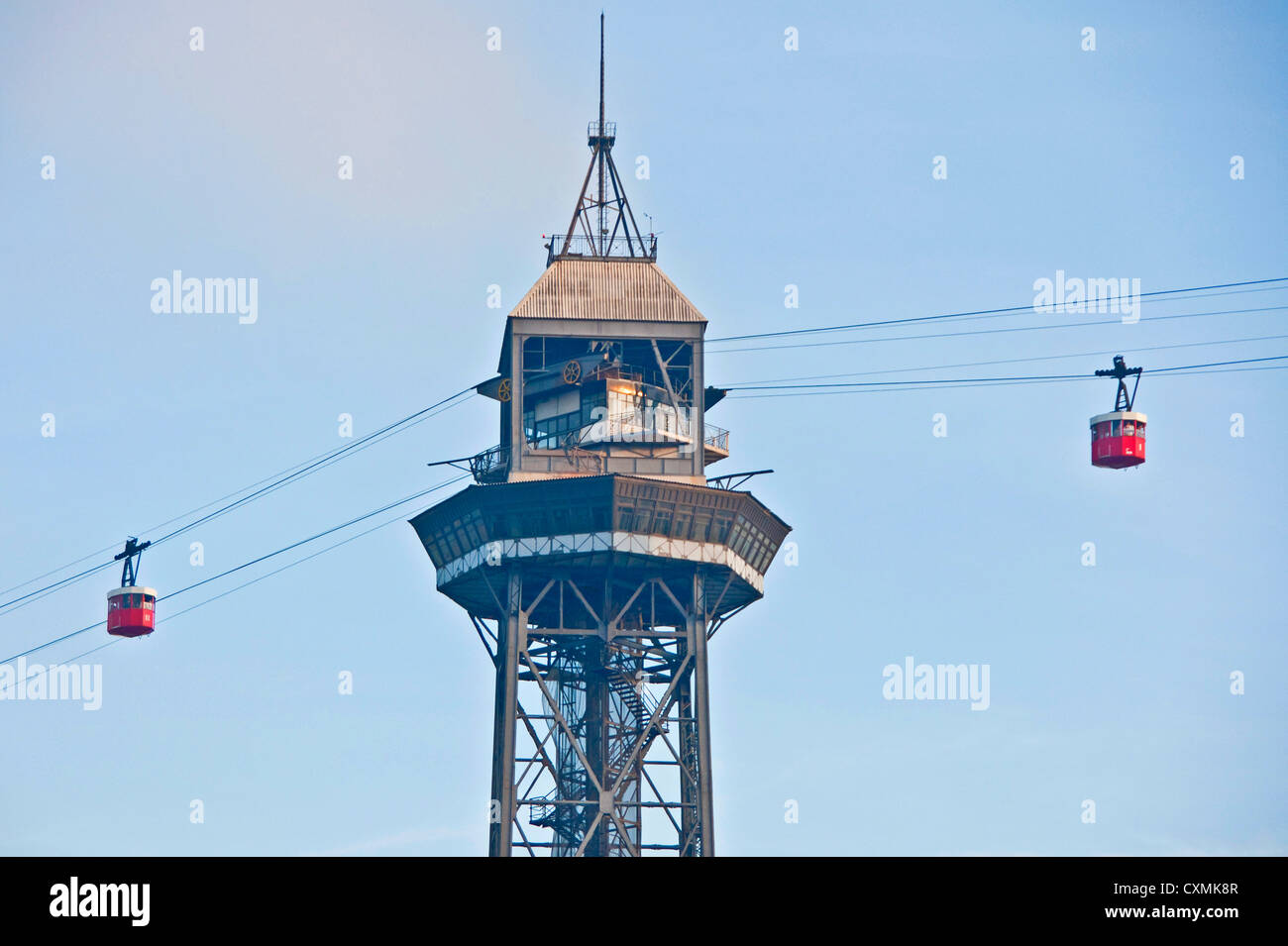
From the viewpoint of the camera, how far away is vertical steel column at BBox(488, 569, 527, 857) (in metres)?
146

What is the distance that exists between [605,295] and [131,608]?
122 feet

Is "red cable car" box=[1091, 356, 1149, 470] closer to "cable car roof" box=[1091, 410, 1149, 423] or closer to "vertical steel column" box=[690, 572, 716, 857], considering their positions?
"cable car roof" box=[1091, 410, 1149, 423]

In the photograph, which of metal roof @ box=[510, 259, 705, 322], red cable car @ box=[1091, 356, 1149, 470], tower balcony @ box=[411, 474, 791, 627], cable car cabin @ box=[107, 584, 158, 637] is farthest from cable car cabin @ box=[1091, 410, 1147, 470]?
cable car cabin @ box=[107, 584, 158, 637]

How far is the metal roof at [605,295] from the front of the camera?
15350cm

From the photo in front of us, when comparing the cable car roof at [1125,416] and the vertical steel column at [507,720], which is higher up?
the cable car roof at [1125,416]

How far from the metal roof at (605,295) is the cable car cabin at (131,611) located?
31422 millimetres

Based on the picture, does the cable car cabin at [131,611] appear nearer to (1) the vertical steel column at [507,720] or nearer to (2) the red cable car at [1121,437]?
(1) the vertical steel column at [507,720]

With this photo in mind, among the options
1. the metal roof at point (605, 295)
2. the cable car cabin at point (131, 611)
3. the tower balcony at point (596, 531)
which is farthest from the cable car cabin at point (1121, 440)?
the cable car cabin at point (131, 611)

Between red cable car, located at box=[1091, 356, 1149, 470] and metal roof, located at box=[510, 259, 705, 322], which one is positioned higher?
metal roof, located at box=[510, 259, 705, 322]

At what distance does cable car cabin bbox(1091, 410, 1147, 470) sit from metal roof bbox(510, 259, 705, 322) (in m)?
42.2

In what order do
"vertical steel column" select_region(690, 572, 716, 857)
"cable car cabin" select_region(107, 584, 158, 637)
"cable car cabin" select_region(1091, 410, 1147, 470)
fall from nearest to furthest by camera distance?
1. "cable car cabin" select_region(1091, 410, 1147, 470)
2. "cable car cabin" select_region(107, 584, 158, 637)
3. "vertical steel column" select_region(690, 572, 716, 857)

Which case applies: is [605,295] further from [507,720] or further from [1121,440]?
→ [1121,440]

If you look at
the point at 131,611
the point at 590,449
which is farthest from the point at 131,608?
the point at 590,449

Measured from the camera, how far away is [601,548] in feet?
479
